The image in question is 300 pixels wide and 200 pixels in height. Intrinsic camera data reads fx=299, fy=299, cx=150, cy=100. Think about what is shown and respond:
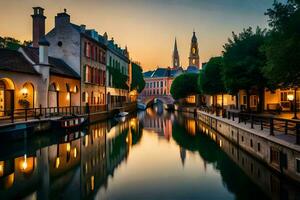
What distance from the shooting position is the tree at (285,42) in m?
15.4

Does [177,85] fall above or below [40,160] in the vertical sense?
above

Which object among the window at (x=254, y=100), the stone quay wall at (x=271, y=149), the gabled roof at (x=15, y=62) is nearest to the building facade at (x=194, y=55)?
the window at (x=254, y=100)

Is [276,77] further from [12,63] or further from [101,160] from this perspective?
[12,63]

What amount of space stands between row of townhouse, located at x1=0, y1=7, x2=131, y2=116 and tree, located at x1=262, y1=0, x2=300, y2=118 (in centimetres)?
1948

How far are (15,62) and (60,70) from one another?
756 cm

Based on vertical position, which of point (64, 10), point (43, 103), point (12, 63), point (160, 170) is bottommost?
point (160, 170)

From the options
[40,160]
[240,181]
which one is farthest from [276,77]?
[40,160]

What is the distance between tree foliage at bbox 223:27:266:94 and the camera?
28406 mm

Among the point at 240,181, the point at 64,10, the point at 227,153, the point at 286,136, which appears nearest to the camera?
the point at 240,181

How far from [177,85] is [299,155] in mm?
74094

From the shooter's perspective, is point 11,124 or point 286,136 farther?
point 11,124

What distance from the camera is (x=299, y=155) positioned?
11.7 metres

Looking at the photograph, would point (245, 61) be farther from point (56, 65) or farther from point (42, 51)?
point (56, 65)

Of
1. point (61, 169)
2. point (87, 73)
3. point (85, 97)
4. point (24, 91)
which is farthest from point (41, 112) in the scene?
point (61, 169)
